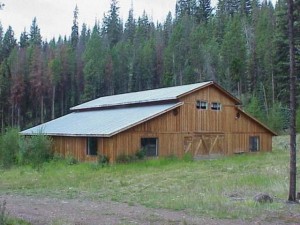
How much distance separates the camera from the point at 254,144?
3631 cm

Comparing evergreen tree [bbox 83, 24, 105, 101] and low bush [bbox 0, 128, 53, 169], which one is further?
evergreen tree [bbox 83, 24, 105, 101]

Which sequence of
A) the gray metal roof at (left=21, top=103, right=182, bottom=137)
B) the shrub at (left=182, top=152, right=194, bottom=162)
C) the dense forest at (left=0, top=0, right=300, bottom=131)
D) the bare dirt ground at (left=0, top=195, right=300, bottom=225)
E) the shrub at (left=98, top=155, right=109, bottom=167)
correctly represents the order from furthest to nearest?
the dense forest at (left=0, top=0, right=300, bottom=131), the shrub at (left=182, top=152, right=194, bottom=162), the gray metal roof at (left=21, top=103, right=182, bottom=137), the shrub at (left=98, top=155, right=109, bottom=167), the bare dirt ground at (left=0, top=195, right=300, bottom=225)

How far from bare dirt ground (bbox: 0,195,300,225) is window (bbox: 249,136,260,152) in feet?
78.2

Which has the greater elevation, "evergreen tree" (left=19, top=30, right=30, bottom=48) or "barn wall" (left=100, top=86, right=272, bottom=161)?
"evergreen tree" (left=19, top=30, right=30, bottom=48)

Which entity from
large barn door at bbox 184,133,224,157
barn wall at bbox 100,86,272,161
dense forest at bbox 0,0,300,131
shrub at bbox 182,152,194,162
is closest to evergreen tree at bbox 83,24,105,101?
dense forest at bbox 0,0,300,131

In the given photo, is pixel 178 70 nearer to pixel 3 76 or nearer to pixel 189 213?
pixel 3 76

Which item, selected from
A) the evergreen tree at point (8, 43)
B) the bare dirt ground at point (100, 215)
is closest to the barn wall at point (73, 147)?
the bare dirt ground at point (100, 215)

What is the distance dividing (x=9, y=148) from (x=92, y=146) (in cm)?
705

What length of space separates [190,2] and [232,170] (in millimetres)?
91671

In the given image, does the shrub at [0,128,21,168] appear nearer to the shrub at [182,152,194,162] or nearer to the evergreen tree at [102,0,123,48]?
the shrub at [182,152,194,162]

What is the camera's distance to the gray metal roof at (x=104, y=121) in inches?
1095

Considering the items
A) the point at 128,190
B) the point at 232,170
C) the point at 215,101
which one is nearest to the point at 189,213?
the point at 128,190

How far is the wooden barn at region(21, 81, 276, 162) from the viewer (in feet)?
92.2

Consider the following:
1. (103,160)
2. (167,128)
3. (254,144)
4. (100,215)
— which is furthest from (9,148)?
(100,215)
